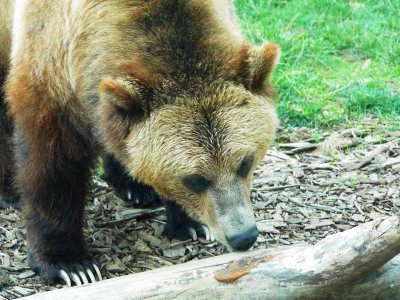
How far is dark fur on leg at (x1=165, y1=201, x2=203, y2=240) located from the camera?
21.3 feet

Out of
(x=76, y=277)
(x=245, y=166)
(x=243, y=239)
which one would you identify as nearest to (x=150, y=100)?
(x=245, y=166)

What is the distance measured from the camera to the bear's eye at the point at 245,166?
5.07m

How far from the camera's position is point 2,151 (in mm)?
6875

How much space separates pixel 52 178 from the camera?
5680 mm

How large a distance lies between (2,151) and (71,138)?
1531mm

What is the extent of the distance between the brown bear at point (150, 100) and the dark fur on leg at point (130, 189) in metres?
1.38

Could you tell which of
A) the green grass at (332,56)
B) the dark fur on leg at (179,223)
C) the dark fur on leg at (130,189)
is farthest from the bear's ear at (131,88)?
the green grass at (332,56)

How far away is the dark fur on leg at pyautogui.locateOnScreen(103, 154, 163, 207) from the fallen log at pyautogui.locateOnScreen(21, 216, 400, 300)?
2.45m

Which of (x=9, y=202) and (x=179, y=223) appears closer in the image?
(x=179, y=223)

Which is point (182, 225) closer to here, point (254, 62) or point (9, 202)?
point (9, 202)

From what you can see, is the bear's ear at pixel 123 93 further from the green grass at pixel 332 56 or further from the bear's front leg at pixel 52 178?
the green grass at pixel 332 56

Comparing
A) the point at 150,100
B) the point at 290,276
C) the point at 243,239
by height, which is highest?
the point at 150,100

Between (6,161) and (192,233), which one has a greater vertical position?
(6,161)

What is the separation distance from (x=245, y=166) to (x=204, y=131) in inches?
15.3
